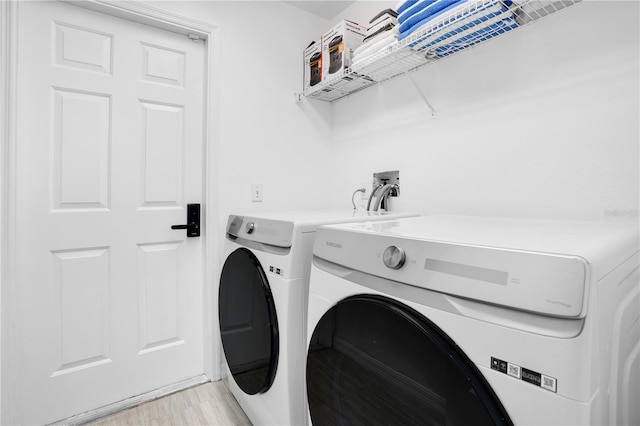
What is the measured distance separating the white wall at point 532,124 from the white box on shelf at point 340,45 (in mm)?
299

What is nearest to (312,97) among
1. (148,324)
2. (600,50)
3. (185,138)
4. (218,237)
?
(185,138)

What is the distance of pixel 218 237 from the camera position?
1.82 metres

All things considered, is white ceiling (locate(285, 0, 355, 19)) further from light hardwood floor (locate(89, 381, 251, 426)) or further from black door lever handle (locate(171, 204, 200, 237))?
light hardwood floor (locate(89, 381, 251, 426))

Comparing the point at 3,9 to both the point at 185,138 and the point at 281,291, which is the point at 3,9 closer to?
the point at 185,138

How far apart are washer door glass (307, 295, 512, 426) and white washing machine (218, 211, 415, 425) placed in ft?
0.57

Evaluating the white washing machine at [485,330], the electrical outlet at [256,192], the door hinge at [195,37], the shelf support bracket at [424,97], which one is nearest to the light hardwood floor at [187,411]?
the white washing machine at [485,330]

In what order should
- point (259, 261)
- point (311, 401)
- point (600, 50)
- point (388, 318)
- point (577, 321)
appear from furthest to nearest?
point (259, 261)
point (600, 50)
point (311, 401)
point (388, 318)
point (577, 321)

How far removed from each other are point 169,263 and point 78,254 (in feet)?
1.35

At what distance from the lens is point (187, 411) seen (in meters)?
1.56

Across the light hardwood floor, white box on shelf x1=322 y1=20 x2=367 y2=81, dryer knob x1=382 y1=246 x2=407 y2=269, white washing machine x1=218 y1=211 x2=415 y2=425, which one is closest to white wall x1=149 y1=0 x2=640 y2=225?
white box on shelf x1=322 y1=20 x2=367 y2=81

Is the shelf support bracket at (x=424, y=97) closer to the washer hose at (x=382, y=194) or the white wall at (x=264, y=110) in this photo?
the washer hose at (x=382, y=194)

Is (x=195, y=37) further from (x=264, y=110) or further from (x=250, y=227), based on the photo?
(x=250, y=227)

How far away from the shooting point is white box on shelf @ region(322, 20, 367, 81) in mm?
1713

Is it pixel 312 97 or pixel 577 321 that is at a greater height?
pixel 312 97
